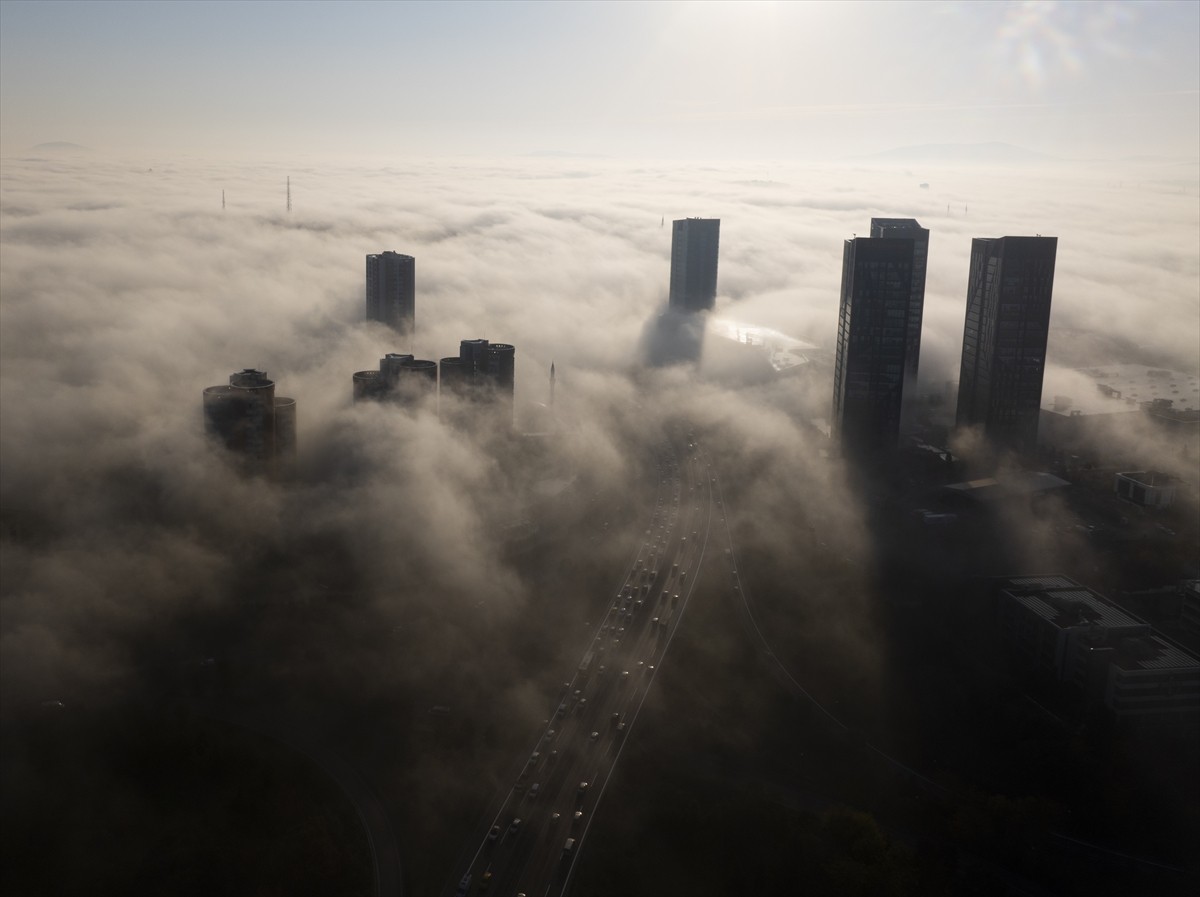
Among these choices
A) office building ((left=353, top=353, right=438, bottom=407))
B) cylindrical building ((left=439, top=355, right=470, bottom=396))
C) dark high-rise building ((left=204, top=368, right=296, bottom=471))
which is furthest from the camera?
cylindrical building ((left=439, top=355, right=470, bottom=396))

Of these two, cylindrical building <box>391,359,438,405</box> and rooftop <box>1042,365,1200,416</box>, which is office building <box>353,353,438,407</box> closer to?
cylindrical building <box>391,359,438,405</box>

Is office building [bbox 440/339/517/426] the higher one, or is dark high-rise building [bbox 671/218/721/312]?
dark high-rise building [bbox 671/218/721/312]

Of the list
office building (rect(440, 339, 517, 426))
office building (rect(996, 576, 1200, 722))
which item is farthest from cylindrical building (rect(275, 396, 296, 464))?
office building (rect(996, 576, 1200, 722))

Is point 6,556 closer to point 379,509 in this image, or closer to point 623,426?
point 379,509

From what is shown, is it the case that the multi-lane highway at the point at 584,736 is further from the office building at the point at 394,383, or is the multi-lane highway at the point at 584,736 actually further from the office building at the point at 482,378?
the office building at the point at 394,383

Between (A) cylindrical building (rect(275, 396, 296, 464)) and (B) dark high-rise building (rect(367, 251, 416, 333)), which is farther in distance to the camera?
(B) dark high-rise building (rect(367, 251, 416, 333))

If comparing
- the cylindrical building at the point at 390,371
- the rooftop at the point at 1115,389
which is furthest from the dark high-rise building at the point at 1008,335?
the cylindrical building at the point at 390,371

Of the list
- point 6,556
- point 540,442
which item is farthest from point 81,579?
point 540,442
